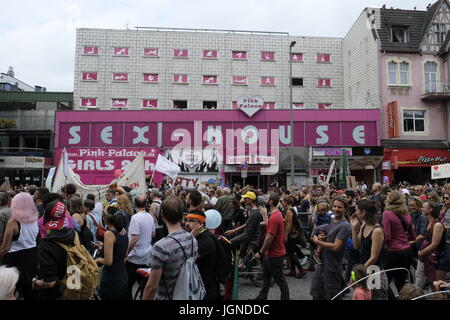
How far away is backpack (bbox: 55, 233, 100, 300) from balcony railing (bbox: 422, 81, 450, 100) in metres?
30.7

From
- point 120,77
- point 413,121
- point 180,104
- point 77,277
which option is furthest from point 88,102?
point 77,277

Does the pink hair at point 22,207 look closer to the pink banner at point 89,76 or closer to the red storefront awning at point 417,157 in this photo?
the red storefront awning at point 417,157

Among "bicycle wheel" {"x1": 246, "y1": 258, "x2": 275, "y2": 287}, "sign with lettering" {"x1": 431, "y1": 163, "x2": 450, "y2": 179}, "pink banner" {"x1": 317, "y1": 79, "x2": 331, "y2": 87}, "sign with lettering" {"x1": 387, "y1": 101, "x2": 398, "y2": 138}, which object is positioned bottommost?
"bicycle wheel" {"x1": 246, "y1": 258, "x2": 275, "y2": 287}

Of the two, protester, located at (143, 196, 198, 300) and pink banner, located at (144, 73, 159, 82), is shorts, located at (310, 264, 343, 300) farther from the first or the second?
pink banner, located at (144, 73, 159, 82)

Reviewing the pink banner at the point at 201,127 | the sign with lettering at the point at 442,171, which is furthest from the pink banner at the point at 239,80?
the sign with lettering at the point at 442,171

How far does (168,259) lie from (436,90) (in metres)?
31.6

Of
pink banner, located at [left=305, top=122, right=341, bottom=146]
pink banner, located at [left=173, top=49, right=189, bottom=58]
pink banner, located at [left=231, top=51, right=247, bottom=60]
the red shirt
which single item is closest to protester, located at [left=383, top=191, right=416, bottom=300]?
the red shirt

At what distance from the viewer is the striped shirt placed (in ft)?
10.3

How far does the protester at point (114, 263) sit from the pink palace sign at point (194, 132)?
2398cm

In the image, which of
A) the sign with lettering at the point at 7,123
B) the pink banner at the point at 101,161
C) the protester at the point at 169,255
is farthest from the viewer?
the sign with lettering at the point at 7,123

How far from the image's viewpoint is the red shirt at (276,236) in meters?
5.78

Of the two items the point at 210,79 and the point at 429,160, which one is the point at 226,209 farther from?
the point at 210,79
